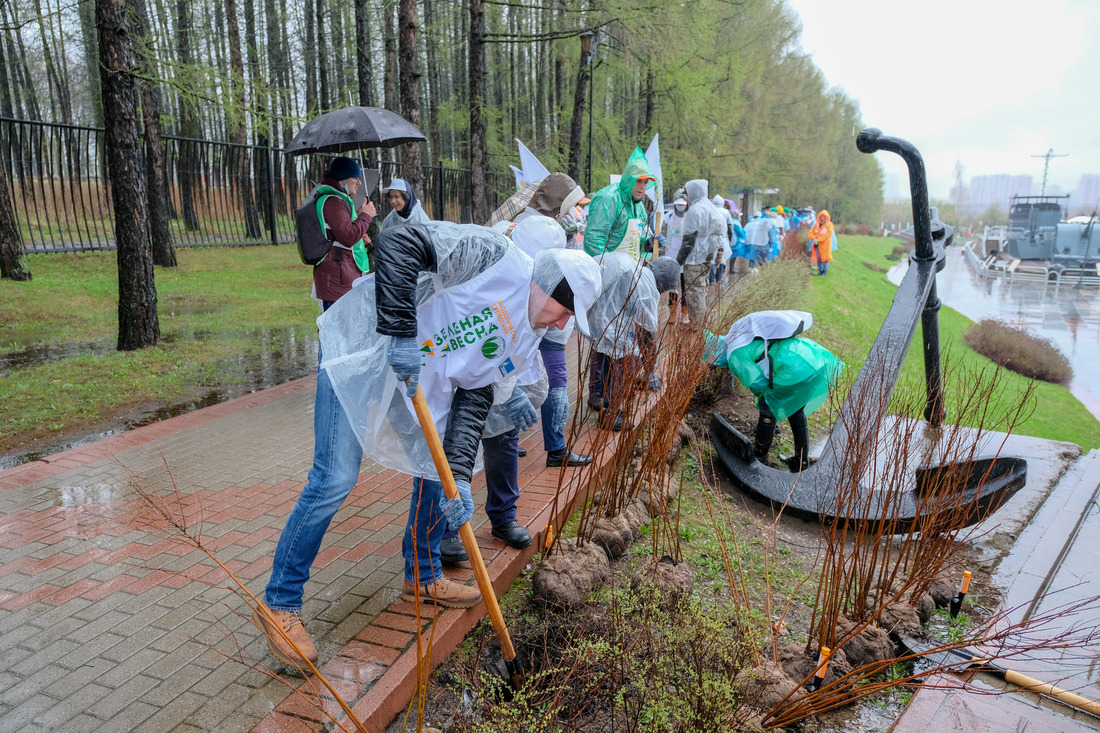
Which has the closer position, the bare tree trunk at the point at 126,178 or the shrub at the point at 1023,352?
the bare tree trunk at the point at 126,178

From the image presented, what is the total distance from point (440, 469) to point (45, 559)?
82.3 inches

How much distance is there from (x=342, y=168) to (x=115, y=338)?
15.6 ft

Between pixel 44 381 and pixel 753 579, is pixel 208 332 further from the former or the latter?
pixel 753 579

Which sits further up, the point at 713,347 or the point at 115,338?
the point at 713,347

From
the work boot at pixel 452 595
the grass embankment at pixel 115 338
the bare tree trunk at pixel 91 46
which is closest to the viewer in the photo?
the work boot at pixel 452 595

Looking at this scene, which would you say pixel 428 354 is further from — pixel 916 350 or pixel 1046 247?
pixel 1046 247

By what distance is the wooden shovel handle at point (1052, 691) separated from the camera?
2.53 m

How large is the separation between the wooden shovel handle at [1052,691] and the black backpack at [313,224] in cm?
413

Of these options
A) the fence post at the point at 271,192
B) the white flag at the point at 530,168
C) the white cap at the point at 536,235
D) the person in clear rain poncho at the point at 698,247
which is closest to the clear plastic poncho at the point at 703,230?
the person in clear rain poncho at the point at 698,247

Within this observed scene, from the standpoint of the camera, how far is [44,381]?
19.0 ft

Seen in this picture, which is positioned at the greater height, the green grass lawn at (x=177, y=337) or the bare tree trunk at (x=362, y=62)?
the bare tree trunk at (x=362, y=62)

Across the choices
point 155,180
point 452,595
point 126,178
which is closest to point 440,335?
point 452,595

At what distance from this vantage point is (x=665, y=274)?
5.79 metres

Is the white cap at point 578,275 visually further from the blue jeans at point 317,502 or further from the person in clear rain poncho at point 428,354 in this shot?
the blue jeans at point 317,502
